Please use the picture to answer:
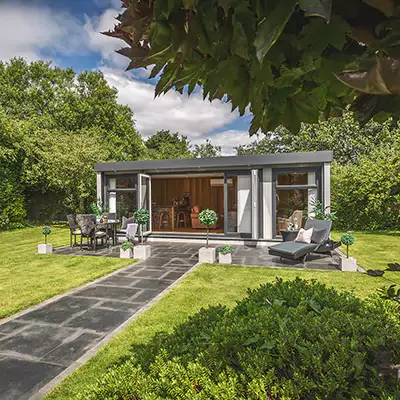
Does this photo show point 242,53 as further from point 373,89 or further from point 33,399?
point 33,399

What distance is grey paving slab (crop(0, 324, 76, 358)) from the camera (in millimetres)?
3047

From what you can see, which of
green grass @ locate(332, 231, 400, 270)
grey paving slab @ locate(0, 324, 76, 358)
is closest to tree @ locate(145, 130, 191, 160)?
green grass @ locate(332, 231, 400, 270)

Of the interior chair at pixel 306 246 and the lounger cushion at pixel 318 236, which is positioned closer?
the interior chair at pixel 306 246

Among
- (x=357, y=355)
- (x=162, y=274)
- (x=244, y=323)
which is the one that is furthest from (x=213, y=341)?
(x=162, y=274)

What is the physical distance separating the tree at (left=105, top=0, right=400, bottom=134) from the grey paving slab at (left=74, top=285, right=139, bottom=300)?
4392 millimetres

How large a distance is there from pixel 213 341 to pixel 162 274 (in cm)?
458

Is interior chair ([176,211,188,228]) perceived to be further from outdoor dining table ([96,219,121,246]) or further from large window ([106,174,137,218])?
outdoor dining table ([96,219,121,246])

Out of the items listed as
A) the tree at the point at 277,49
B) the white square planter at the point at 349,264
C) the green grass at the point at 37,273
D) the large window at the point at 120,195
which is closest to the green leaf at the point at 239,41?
the tree at the point at 277,49

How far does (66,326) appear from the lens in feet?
11.9

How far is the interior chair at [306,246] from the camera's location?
6293 mm

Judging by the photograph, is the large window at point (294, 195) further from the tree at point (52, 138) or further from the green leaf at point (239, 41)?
the tree at point (52, 138)

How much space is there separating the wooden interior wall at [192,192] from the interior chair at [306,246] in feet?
25.9

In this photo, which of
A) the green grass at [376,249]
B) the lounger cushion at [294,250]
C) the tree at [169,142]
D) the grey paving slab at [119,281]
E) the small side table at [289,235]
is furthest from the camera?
the tree at [169,142]

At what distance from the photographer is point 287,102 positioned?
0.99m
